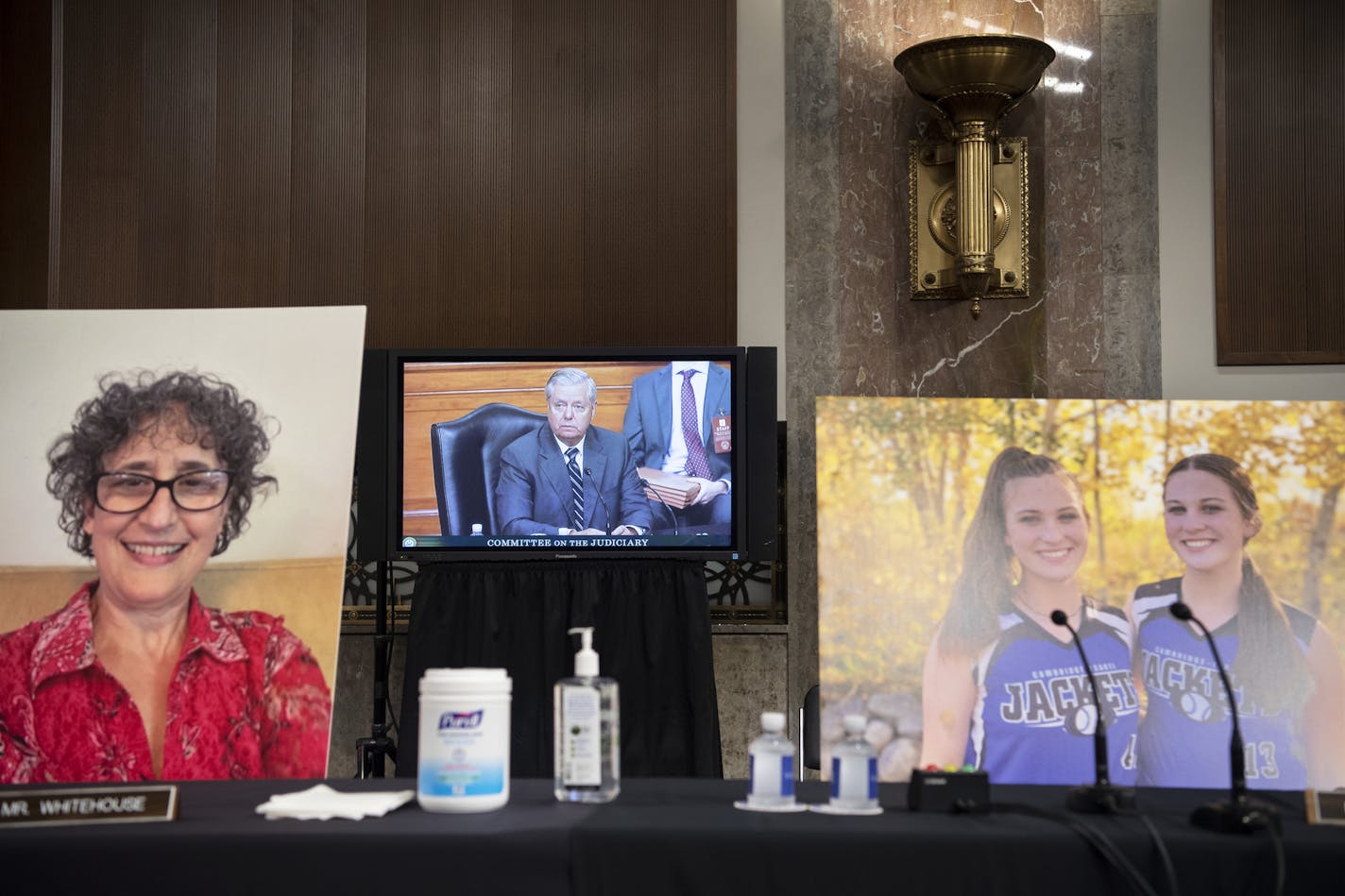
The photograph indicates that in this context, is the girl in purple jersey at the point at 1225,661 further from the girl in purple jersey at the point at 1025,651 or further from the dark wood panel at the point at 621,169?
the dark wood panel at the point at 621,169

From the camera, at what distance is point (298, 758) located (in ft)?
10.6

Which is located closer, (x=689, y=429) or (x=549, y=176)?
(x=689, y=429)

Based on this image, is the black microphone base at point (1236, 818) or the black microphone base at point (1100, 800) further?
the black microphone base at point (1100, 800)

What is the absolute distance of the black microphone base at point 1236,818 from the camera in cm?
160

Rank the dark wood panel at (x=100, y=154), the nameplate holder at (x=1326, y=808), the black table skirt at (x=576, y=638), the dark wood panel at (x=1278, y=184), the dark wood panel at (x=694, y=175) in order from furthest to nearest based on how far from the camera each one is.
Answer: the dark wood panel at (x=100, y=154) < the dark wood panel at (x=694, y=175) < the dark wood panel at (x=1278, y=184) < the black table skirt at (x=576, y=638) < the nameplate holder at (x=1326, y=808)

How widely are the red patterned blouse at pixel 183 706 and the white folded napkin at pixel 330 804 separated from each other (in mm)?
1457

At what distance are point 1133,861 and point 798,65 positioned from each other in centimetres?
342

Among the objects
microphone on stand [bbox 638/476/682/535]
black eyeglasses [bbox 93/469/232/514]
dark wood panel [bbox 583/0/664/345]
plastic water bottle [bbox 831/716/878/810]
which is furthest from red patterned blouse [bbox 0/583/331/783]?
plastic water bottle [bbox 831/716/878/810]

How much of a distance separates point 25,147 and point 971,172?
319cm

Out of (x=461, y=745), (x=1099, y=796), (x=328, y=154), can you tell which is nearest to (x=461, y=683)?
(x=461, y=745)

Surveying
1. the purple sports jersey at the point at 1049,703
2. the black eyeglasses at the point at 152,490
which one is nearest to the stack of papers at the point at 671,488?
the purple sports jersey at the point at 1049,703

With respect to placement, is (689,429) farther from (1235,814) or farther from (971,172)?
(1235,814)

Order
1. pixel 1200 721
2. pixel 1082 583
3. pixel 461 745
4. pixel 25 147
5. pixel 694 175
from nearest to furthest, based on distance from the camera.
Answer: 1. pixel 461 745
2. pixel 1200 721
3. pixel 1082 583
4. pixel 694 175
5. pixel 25 147

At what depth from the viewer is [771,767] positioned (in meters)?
1.77
